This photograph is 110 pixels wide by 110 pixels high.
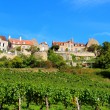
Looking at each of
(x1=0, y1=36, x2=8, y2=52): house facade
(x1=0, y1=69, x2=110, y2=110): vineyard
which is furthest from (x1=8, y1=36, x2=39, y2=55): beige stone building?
(x1=0, y1=69, x2=110, y2=110): vineyard

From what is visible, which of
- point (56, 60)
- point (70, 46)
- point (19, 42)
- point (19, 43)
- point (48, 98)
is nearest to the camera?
point (48, 98)

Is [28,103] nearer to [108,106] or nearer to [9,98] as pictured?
[9,98]

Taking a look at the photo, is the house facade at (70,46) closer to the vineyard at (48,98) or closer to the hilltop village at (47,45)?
the hilltop village at (47,45)

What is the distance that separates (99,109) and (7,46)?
6189 centimetres

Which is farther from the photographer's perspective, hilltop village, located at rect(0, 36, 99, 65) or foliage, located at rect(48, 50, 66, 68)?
hilltop village, located at rect(0, 36, 99, 65)

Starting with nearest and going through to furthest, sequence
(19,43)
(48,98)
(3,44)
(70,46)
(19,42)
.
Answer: (48,98)
(3,44)
(19,43)
(19,42)
(70,46)

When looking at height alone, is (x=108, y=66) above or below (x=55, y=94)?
above

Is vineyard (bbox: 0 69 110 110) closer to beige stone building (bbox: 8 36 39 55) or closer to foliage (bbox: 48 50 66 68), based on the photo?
foliage (bbox: 48 50 66 68)

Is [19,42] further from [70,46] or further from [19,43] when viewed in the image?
[70,46]

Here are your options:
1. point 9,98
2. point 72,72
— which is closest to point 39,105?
point 9,98

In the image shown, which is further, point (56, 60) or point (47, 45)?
point (47, 45)

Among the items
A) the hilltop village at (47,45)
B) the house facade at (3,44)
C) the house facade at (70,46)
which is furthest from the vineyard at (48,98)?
the house facade at (70,46)

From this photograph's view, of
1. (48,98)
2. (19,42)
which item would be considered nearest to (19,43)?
(19,42)

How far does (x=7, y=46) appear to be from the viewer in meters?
83.3
